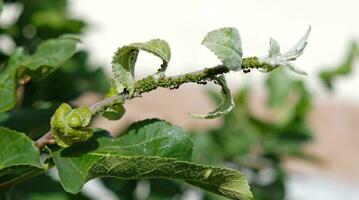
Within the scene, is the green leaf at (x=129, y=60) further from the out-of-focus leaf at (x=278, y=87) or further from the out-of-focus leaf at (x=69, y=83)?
the out-of-focus leaf at (x=278, y=87)

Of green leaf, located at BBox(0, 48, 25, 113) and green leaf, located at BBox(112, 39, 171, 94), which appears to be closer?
green leaf, located at BBox(112, 39, 171, 94)

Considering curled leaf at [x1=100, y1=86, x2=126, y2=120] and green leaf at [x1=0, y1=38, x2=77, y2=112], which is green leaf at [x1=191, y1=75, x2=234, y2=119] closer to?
curled leaf at [x1=100, y1=86, x2=126, y2=120]

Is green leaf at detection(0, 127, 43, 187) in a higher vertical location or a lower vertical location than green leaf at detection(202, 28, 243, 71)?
lower

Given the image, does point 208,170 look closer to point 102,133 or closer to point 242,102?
point 102,133

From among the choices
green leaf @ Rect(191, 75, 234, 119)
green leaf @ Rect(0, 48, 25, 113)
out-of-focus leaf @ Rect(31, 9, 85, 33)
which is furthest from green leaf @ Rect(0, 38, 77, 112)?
out-of-focus leaf @ Rect(31, 9, 85, 33)

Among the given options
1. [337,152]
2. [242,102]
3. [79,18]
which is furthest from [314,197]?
[79,18]

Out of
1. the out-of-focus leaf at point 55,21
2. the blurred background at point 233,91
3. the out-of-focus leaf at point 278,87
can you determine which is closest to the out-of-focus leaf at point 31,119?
the blurred background at point 233,91

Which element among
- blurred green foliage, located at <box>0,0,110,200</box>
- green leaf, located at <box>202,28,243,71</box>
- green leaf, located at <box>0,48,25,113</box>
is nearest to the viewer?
green leaf, located at <box>202,28,243,71</box>

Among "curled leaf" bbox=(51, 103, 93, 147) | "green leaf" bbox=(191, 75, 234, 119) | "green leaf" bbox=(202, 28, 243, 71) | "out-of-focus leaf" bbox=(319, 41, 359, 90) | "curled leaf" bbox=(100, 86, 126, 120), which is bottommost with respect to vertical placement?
"curled leaf" bbox=(51, 103, 93, 147)
